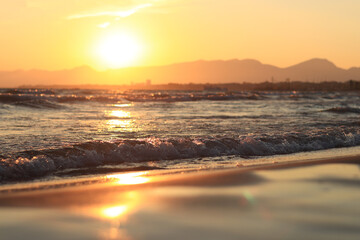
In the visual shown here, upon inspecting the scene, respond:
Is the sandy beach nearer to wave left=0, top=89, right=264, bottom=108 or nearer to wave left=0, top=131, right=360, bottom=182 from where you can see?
wave left=0, top=131, right=360, bottom=182

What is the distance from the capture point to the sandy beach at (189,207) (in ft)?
11.8

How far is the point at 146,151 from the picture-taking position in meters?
8.16

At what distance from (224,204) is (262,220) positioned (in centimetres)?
64

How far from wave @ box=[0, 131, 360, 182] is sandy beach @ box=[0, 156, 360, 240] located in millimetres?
1008

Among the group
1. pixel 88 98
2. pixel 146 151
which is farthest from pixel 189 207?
pixel 88 98

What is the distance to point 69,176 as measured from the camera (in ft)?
20.4

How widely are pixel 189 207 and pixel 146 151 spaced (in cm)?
389

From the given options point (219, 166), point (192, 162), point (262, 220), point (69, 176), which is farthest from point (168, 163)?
point (262, 220)

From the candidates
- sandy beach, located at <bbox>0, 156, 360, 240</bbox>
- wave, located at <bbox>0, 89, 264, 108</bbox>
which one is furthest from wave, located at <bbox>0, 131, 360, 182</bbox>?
wave, located at <bbox>0, 89, 264, 108</bbox>

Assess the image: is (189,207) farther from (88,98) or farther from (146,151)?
(88,98)

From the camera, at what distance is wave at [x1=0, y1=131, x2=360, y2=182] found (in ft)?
21.4

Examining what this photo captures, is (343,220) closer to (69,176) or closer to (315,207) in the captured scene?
(315,207)

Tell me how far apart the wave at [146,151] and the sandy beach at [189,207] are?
1.01m

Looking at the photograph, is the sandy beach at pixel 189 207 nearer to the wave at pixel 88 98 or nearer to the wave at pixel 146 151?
the wave at pixel 146 151
